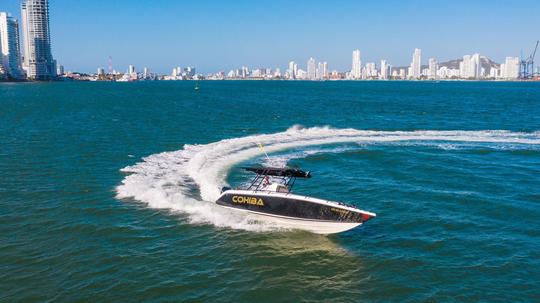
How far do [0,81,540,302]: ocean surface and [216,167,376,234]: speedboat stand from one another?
2.28 ft

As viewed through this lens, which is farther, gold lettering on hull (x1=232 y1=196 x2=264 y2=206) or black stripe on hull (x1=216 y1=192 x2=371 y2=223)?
gold lettering on hull (x1=232 y1=196 x2=264 y2=206)

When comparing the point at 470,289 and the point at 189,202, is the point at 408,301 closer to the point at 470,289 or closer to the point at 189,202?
the point at 470,289

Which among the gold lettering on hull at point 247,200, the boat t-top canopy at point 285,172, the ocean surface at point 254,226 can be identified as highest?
the boat t-top canopy at point 285,172

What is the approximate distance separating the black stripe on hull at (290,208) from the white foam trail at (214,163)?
100 centimetres

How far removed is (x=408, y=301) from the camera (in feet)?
57.1

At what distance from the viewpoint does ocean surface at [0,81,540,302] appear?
1836 centimetres

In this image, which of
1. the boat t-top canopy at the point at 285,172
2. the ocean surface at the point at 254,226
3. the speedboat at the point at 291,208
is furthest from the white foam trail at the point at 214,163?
the boat t-top canopy at the point at 285,172

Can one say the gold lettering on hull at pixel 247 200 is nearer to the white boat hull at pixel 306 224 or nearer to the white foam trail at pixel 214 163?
the white boat hull at pixel 306 224

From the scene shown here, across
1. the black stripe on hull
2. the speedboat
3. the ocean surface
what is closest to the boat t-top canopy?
the speedboat

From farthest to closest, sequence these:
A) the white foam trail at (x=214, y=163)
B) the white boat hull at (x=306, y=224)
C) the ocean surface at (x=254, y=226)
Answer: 1. the white foam trail at (x=214, y=163)
2. the white boat hull at (x=306, y=224)
3. the ocean surface at (x=254, y=226)

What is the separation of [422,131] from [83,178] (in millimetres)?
44597

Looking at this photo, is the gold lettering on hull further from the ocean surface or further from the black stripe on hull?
the ocean surface

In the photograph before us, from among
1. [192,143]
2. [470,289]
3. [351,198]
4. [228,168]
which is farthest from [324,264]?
[192,143]

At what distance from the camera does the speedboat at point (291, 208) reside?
22.6 m
